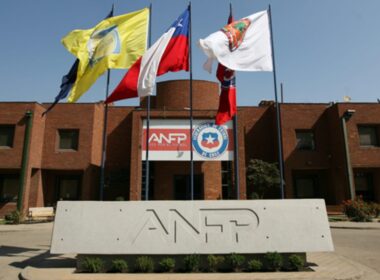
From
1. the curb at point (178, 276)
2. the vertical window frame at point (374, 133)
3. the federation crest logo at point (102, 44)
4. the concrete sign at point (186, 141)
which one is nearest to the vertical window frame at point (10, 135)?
the concrete sign at point (186, 141)

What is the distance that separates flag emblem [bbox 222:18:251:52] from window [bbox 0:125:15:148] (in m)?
18.0

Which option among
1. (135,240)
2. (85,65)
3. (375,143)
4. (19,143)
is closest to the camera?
(135,240)

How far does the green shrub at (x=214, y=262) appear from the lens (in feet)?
25.5

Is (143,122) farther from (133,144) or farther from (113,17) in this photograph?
(113,17)

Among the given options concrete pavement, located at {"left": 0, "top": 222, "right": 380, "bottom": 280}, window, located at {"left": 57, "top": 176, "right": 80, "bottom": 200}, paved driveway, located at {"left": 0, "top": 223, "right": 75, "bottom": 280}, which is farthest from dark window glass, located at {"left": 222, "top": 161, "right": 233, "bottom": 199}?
paved driveway, located at {"left": 0, "top": 223, "right": 75, "bottom": 280}

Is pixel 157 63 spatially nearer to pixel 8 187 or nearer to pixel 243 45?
pixel 243 45

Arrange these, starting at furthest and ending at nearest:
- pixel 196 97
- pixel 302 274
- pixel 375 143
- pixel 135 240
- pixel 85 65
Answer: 1. pixel 196 97
2. pixel 375 143
3. pixel 85 65
4. pixel 135 240
5. pixel 302 274

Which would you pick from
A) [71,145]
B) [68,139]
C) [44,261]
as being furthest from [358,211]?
[68,139]

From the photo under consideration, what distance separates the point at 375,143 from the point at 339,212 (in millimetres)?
5463

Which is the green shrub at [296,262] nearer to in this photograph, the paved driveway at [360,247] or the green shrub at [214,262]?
the green shrub at [214,262]

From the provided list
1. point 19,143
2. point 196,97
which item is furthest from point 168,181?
point 19,143

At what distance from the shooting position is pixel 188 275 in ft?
24.2

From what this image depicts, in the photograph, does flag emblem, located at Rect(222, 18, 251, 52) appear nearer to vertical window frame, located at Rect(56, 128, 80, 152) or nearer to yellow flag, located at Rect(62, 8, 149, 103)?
yellow flag, located at Rect(62, 8, 149, 103)

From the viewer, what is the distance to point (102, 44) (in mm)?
10594
